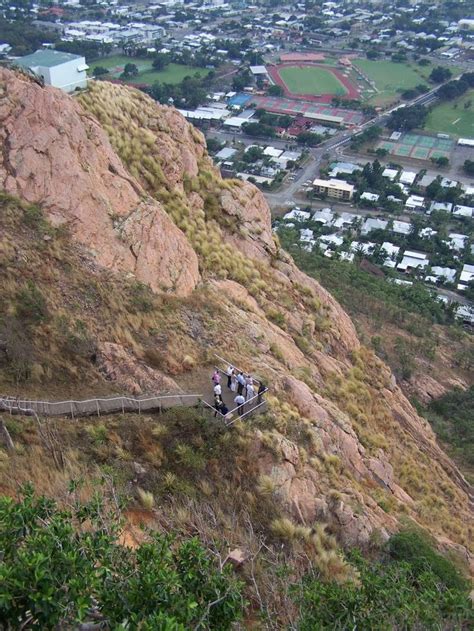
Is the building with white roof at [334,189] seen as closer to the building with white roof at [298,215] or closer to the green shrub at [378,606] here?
the building with white roof at [298,215]

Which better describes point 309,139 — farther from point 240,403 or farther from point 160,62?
point 240,403

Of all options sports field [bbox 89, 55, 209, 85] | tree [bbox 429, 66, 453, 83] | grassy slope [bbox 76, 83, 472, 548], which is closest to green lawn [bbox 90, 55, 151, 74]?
sports field [bbox 89, 55, 209, 85]

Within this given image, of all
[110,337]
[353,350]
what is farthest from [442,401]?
[110,337]

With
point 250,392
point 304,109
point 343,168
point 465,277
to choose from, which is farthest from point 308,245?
point 250,392

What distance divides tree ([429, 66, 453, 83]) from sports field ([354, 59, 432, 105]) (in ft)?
5.05

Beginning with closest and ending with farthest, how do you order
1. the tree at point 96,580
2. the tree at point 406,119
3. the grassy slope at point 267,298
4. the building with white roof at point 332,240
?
1. the tree at point 96,580
2. the grassy slope at point 267,298
3. the building with white roof at point 332,240
4. the tree at point 406,119

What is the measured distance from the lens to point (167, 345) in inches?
655

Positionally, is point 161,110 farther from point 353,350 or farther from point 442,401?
point 442,401

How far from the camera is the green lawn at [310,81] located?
111375 mm

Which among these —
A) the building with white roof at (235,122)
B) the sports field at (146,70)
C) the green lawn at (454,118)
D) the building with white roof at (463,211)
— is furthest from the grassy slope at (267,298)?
the sports field at (146,70)

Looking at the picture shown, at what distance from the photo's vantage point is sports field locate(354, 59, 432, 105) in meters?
110

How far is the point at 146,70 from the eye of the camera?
114500 millimetres

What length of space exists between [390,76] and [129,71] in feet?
165

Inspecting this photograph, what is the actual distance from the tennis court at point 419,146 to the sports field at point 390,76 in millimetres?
14449
